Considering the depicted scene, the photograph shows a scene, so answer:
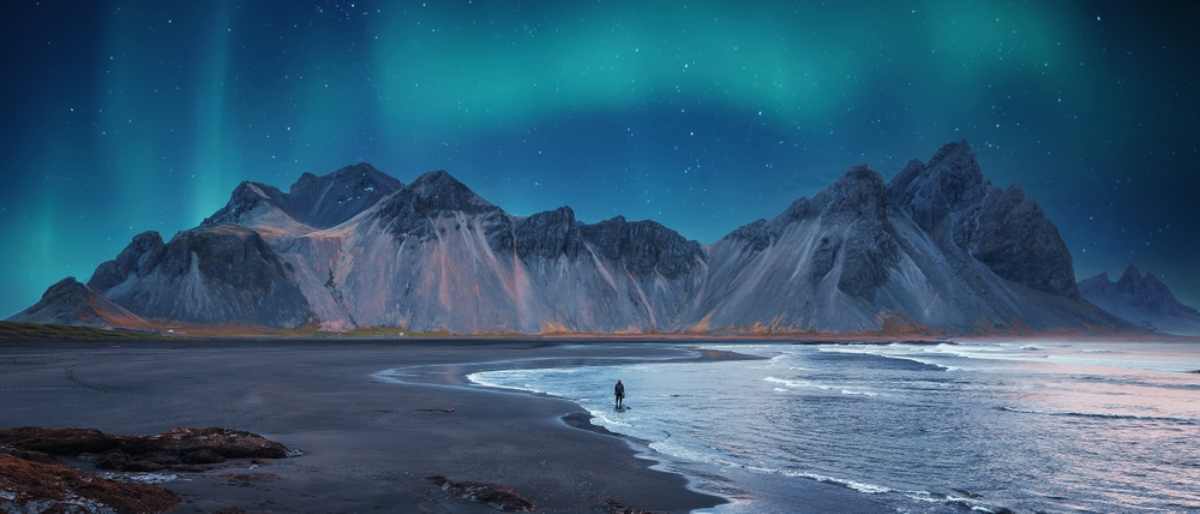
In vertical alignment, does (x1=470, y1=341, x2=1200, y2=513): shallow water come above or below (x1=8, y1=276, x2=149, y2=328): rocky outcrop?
below

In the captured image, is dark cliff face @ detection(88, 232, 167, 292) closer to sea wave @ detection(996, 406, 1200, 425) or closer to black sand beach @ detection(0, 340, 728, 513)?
black sand beach @ detection(0, 340, 728, 513)

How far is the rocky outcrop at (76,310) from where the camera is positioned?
136125 mm

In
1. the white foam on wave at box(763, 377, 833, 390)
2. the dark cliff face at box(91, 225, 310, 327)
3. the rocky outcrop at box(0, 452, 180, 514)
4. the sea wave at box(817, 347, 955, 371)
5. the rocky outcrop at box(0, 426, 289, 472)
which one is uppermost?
the dark cliff face at box(91, 225, 310, 327)

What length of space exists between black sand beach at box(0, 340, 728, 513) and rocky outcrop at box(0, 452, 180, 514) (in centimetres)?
64

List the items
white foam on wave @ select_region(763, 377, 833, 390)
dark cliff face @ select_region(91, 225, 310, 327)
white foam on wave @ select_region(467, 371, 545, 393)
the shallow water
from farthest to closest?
1. dark cliff face @ select_region(91, 225, 310, 327)
2. white foam on wave @ select_region(763, 377, 833, 390)
3. white foam on wave @ select_region(467, 371, 545, 393)
4. the shallow water

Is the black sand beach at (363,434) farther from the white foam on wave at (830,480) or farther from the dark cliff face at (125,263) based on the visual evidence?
the dark cliff face at (125,263)

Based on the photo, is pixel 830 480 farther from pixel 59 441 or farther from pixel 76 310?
pixel 76 310

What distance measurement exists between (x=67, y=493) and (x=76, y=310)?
15444 cm

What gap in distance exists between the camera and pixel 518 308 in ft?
650

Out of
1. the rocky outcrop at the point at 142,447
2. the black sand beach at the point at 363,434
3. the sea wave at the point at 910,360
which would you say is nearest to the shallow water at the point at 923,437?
the black sand beach at the point at 363,434

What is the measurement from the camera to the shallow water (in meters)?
16.6

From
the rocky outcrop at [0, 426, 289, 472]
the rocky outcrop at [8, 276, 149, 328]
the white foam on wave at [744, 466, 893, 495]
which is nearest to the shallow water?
the white foam on wave at [744, 466, 893, 495]

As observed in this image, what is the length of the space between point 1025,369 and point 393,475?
63885 mm

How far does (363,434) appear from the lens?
73.6 feet
